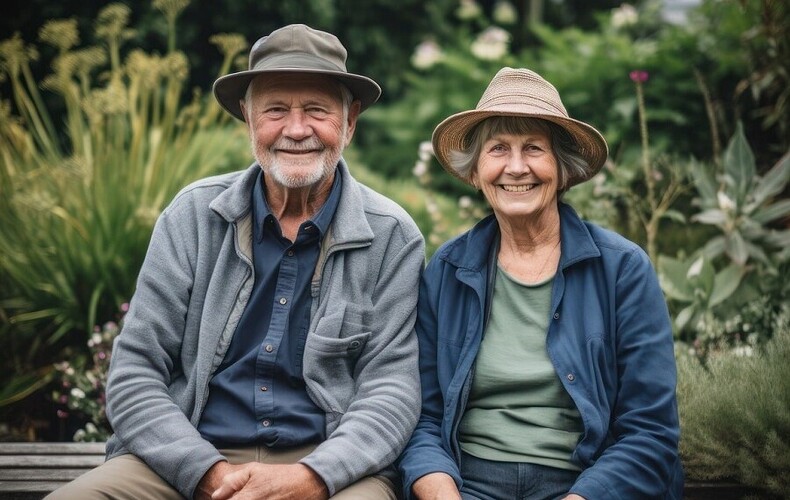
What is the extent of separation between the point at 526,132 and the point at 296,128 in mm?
771

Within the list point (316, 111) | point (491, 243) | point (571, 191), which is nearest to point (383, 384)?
point (491, 243)

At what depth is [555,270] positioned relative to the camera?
298cm

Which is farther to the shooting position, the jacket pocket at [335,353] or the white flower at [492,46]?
the white flower at [492,46]

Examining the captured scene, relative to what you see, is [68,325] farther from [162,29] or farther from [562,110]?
[162,29]

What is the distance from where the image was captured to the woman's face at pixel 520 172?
294 centimetres

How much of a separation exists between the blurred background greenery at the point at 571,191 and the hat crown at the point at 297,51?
185cm

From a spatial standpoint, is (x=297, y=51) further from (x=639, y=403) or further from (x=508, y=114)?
(x=639, y=403)

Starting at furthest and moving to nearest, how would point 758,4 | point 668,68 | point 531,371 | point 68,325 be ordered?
point 668,68
point 758,4
point 68,325
point 531,371

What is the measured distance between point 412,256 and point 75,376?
2.05 metres

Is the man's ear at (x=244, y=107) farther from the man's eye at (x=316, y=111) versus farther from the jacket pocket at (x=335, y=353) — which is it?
the jacket pocket at (x=335, y=353)

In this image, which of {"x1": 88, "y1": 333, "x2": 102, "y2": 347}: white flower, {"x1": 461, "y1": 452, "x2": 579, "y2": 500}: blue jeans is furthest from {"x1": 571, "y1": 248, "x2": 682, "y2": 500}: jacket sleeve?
{"x1": 88, "y1": 333, "x2": 102, "y2": 347}: white flower

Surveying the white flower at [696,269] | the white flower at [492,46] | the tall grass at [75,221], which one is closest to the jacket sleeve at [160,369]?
the tall grass at [75,221]

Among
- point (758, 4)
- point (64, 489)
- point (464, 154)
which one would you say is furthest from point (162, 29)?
point (64, 489)

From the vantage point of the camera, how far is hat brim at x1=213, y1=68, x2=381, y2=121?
2971 millimetres
